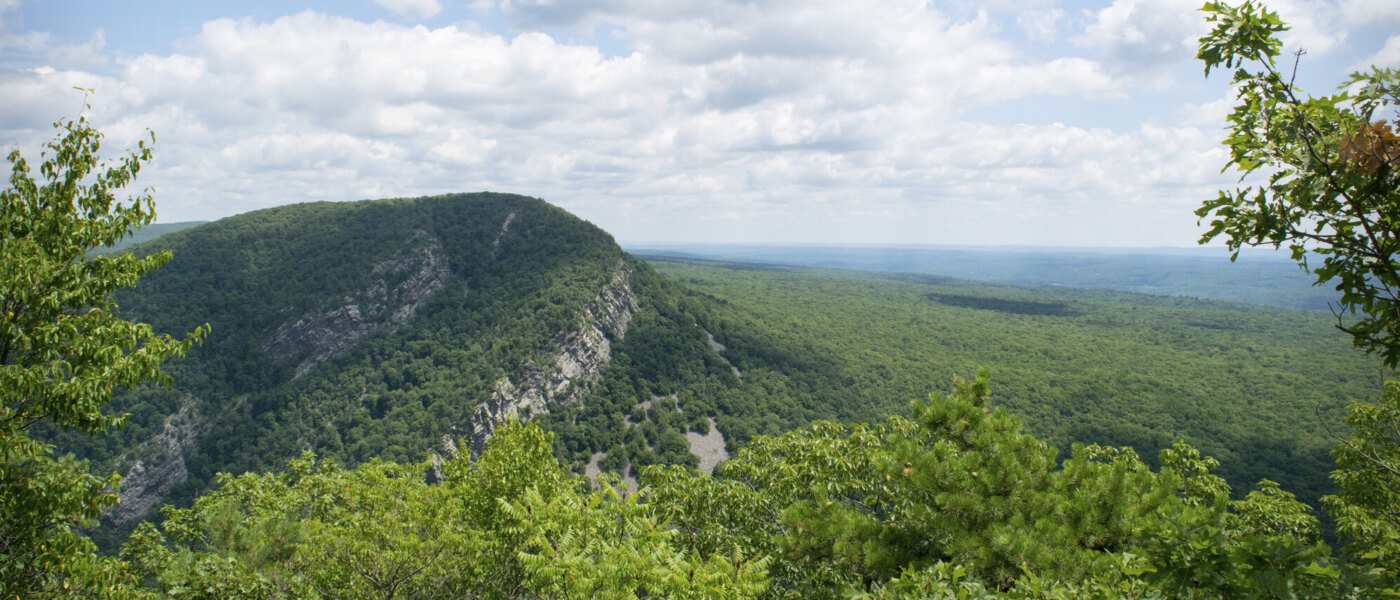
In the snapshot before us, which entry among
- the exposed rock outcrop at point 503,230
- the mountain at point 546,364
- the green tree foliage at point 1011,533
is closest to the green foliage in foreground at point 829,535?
the green tree foliage at point 1011,533

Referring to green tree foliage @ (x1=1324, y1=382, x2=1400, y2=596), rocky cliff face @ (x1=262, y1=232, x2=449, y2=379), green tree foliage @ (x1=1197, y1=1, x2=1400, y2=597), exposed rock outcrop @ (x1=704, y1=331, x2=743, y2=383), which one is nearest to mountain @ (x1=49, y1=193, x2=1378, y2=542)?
rocky cliff face @ (x1=262, y1=232, x2=449, y2=379)

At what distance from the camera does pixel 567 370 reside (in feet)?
319

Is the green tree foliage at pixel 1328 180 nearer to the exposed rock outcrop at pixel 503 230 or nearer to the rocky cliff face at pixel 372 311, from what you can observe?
the rocky cliff face at pixel 372 311

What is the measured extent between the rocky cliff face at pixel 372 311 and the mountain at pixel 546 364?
43 centimetres

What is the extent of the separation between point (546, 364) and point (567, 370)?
372 cm

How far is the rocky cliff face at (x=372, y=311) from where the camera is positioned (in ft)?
351

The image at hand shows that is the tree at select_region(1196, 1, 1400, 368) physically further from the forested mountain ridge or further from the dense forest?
the forested mountain ridge

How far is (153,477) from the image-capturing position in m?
81.4

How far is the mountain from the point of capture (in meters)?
84.9

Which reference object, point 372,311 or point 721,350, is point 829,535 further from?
point 372,311

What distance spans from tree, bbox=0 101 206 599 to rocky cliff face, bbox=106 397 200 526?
96411 mm

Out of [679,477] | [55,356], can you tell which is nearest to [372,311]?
[679,477]

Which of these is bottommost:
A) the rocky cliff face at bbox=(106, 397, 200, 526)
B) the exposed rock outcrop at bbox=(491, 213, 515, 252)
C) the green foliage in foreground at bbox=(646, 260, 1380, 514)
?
the rocky cliff face at bbox=(106, 397, 200, 526)

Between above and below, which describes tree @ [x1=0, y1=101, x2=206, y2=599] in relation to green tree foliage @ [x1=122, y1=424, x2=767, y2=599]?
above
